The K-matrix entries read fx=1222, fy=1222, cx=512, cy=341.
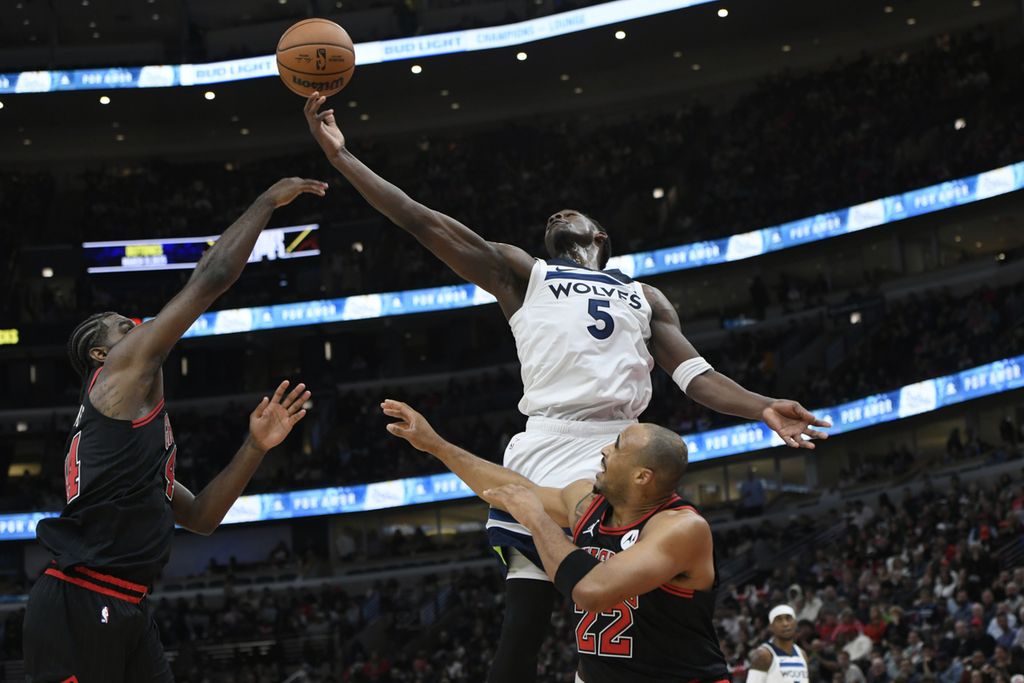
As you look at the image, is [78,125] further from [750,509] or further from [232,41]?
[750,509]

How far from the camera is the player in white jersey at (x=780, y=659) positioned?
10.3 m

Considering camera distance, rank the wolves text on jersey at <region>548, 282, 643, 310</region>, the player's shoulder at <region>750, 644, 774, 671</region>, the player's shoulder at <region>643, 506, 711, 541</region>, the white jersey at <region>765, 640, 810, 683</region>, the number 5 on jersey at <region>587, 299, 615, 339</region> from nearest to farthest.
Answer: the player's shoulder at <region>643, 506, 711, 541</region>, the number 5 on jersey at <region>587, 299, 615, 339</region>, the wolves text on jersey at <region>548, 282, 643, 310</region>, the white jersey at <region>765, 640, 810, 683</region>, the player's shoulder at <region>750, 644, 774, 671</region>

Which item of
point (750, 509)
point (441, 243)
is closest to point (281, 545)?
point (750, 509)

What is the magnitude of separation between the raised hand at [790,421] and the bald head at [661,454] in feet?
2.01

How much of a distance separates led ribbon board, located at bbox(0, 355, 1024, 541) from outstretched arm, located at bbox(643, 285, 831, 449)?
20.3 meters

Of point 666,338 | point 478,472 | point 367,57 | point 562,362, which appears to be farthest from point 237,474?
point 367,57

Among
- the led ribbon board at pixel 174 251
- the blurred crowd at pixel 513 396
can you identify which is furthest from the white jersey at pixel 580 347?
the led ribbon board at pixel 174 251

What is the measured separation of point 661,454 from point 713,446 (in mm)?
24985

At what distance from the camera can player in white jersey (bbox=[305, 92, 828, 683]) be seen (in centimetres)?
503

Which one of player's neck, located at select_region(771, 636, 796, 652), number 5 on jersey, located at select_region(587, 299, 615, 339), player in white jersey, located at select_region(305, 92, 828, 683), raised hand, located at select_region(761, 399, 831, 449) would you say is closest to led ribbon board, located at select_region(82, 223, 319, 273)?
player's neck, located at select_region(771, 636, 796, 652)

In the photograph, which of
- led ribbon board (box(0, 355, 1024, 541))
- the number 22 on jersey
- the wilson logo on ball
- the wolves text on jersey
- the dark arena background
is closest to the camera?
the number 22 on jersey

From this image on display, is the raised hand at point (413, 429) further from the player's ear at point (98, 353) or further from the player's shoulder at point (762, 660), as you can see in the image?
the player's shoulder at point (762, 660)

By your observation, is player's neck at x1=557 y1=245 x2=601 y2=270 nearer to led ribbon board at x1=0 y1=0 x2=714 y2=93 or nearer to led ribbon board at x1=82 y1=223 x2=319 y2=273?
led ribbon board at x1=0 y1=0 x2=714 y2=93

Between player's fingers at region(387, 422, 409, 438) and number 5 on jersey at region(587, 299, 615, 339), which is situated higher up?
number 5 on jersey at region(587, 299, 615, 339)
